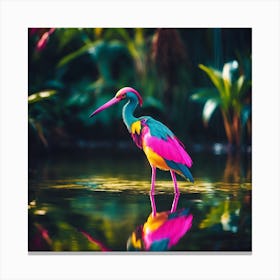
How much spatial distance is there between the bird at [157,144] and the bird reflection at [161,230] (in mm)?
213

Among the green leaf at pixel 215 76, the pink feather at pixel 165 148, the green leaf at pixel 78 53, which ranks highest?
the green leaf at pixel 78 53

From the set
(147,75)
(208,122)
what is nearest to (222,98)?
(208,122)

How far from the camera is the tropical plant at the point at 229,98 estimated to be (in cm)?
585

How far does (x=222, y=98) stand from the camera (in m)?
5.94

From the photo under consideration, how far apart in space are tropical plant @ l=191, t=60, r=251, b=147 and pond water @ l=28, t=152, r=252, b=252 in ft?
0.78

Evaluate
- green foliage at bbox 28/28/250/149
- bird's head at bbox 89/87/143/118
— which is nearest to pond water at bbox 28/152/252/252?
green foliage at bbox 28/28/250/149

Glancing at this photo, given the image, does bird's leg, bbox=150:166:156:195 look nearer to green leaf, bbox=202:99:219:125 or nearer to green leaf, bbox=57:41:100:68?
green leaf, bbox=202:99:219:125

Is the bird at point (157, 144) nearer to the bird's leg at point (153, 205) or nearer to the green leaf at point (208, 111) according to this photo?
the bird's leg at point (153, 205)

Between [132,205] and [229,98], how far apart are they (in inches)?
43.5

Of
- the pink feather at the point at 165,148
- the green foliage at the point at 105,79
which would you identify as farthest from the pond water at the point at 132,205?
the green foliage at the point at 105,79

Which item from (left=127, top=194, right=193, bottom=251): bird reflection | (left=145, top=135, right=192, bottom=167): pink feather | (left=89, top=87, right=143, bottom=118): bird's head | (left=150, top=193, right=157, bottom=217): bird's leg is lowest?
(left=127, top=194, right=193, bottom=251): bird reflection

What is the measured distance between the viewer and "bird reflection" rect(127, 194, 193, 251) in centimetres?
555
